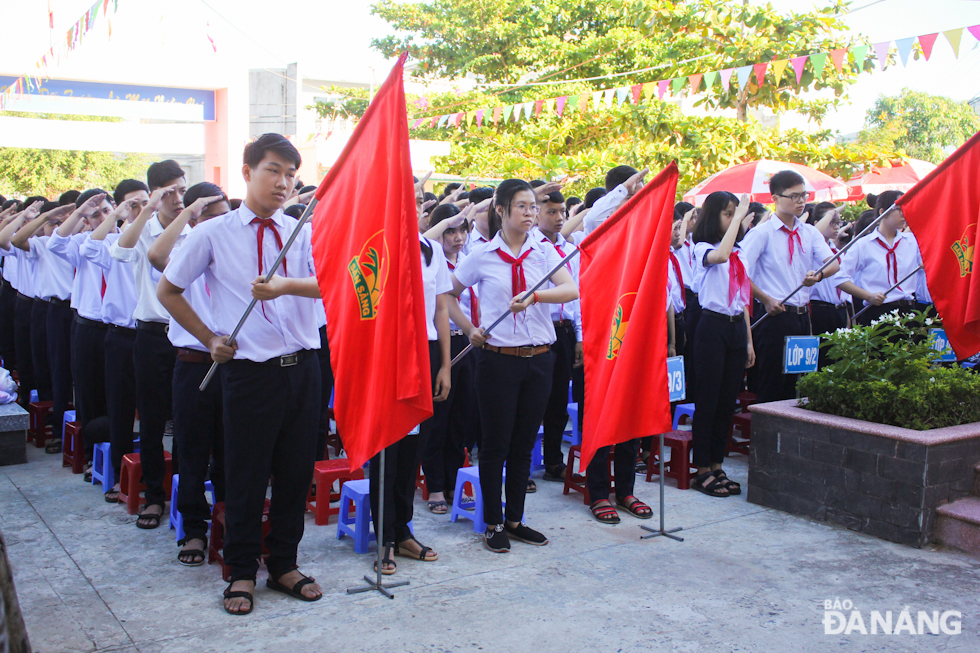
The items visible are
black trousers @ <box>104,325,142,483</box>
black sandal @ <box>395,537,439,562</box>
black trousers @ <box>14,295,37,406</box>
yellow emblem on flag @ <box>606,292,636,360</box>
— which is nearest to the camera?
black sandal @ <box>395,537,439,562</box>

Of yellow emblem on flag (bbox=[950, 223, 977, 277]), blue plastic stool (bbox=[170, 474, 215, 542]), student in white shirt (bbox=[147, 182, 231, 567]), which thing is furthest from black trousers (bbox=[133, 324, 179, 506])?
yellow emblem on flag (bbox=[950, 223, 977, 277])

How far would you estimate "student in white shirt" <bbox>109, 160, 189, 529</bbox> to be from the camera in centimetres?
459

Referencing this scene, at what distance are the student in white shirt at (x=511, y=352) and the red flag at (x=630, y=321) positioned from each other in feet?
0.77

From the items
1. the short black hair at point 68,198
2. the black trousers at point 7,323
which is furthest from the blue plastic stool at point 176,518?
the black trousers at point 7,323

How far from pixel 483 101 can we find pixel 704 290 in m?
13.1

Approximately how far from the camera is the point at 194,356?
4082 mm

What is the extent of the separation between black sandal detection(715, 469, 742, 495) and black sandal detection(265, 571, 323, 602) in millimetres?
2872

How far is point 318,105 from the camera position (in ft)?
83.7

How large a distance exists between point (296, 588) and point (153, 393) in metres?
1.60

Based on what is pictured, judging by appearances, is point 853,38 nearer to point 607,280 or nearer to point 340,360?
point 607,280

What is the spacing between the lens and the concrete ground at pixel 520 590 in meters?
3.39

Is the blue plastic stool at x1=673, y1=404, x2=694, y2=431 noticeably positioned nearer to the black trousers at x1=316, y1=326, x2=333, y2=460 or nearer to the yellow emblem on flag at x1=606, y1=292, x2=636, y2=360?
the yellow emblem on flag at x1=606, y1=292, x2=636, y2=360

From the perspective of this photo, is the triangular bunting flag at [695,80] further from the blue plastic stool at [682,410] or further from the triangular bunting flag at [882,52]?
the blue plastic stool at [682,410]

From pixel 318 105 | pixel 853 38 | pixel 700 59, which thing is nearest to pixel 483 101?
pixel 700 59
